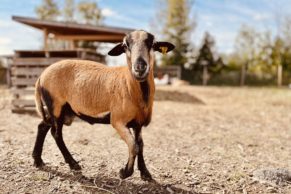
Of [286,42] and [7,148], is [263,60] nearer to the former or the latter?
[286,42]

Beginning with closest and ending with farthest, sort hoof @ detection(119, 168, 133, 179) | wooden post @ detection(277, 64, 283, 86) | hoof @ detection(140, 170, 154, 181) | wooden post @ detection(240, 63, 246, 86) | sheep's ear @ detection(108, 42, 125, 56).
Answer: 1. hoof @ detection(119, 168, 133, 179)
2. sheep's ear @ detection(108, 42, 125, 56)
3. hoof @ detection(140, 170, 154, 181)
4. wooden post @ detection(277, 64, 283, 86)
5. wooden post @ detection(240, 63, 246, 86)

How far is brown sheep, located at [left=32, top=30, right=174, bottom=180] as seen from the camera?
147 inches

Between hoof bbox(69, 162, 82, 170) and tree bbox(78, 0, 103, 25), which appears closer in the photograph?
hoof bbox(69, 162, 82, 170)

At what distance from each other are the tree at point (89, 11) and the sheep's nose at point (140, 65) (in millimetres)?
36855

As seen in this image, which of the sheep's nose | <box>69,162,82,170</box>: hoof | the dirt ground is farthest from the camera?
<box>69,162,82,170</box>: hoof

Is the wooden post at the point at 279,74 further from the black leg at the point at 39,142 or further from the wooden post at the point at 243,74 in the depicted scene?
the black leg at the point at 39,142

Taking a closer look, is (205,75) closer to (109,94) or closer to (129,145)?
(109,94)

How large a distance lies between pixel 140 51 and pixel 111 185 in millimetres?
1792

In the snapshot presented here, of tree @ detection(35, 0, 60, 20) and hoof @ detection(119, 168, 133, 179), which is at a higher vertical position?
tree @ detection(35, 0, 60, 20)

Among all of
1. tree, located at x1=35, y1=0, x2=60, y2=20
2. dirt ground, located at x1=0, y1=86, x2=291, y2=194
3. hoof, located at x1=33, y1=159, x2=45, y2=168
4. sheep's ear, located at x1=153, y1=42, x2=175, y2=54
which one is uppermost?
tree, located at x1=35, y1=0, x2=60, y2=20

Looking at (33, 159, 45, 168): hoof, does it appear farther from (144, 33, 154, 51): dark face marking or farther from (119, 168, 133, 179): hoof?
(144, 33, 154, 51): dark face marking

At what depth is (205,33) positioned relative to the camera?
3688 centimetres

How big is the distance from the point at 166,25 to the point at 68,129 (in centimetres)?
3136

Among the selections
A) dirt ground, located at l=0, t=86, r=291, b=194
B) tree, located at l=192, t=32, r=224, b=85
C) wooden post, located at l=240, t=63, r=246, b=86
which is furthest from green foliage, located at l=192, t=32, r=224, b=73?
dirt ground, located at l=0, t=86, r=291, b=194
